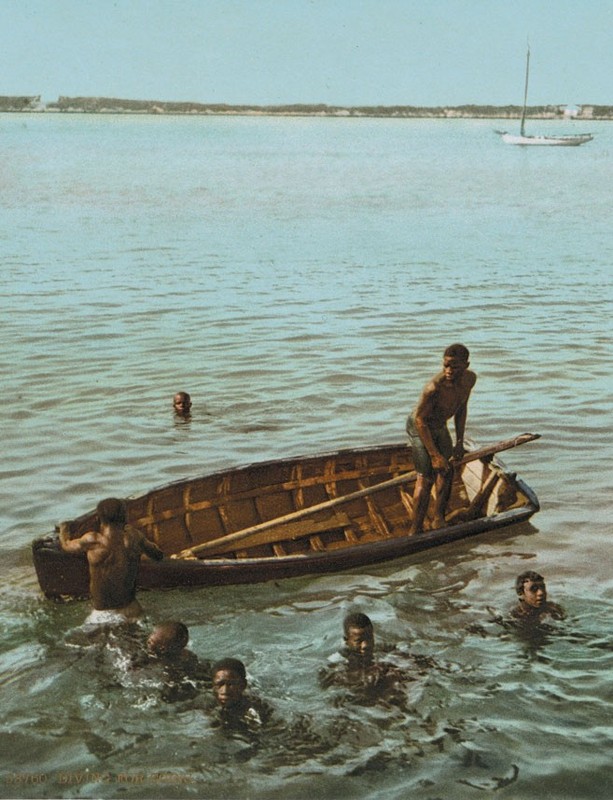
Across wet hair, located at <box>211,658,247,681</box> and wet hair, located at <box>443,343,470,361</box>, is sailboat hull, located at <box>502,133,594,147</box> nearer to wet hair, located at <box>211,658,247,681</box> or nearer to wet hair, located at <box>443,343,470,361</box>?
wet hair, located at <box>443,343,470,361</box>

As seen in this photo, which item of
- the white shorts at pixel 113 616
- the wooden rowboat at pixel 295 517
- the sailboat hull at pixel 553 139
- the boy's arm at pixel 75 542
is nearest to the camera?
the boy's arm at pixel 75 542

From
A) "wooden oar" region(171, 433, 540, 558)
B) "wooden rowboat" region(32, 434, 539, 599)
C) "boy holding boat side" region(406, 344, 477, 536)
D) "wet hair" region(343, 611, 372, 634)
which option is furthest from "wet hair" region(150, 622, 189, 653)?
"boy holding boat side" region(406, 344, 477, 536)

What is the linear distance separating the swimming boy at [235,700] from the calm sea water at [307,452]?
16 centimetres

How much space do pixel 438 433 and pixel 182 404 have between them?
6158 mm

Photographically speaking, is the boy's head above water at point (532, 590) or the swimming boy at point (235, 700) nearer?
the swimming boy at point (235, 700)

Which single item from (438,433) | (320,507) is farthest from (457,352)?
(320,507)

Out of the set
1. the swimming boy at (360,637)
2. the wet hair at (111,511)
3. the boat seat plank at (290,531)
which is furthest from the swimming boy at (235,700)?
the boat seat plank at (290,531)

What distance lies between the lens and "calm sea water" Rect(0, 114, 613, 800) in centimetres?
710

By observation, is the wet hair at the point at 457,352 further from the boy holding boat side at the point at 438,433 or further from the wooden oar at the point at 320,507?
the wooden oar at the point at 320,507

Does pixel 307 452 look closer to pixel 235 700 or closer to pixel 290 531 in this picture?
pixel 290 531

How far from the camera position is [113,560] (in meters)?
8.32

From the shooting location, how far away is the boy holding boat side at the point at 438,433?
1016 centimetres

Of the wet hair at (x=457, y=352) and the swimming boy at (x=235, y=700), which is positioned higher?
the wet hair at (x=457, y=352)

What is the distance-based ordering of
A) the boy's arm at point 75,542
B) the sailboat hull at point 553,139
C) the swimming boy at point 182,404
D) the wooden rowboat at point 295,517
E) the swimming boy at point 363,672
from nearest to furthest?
1. the swimming boy at point 363,672
2. the boy's arm at point 75,542
3. the wooden rowboat at point 295,517
4. the swimming boy at point 182,404
5. the sailboat hull at point 553,139
